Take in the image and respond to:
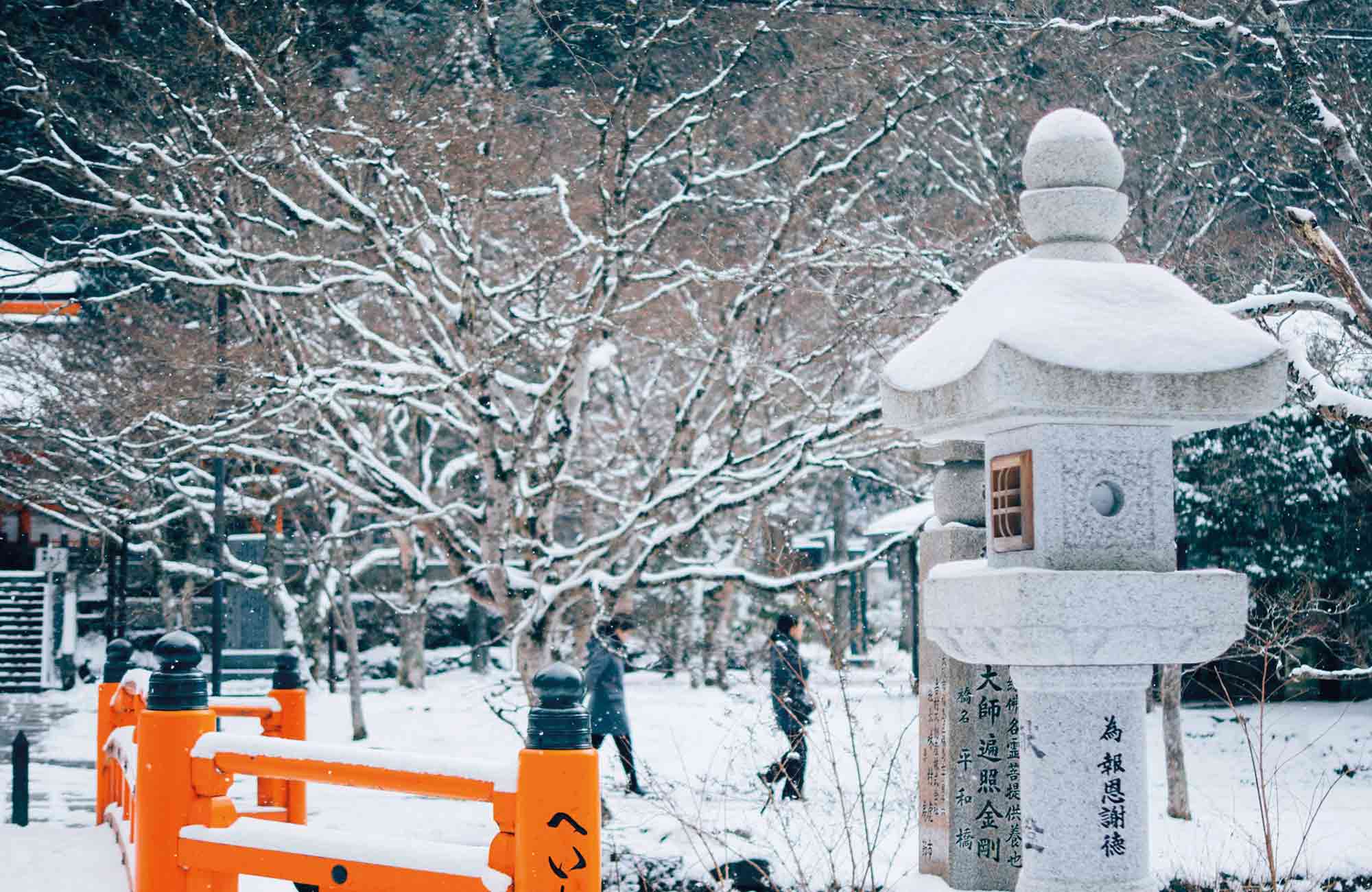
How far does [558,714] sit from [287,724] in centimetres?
503

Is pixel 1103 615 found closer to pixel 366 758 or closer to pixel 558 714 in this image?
pixel 558 714

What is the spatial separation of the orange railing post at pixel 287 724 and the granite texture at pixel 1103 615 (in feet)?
15.5

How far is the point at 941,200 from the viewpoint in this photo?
58.4 ft

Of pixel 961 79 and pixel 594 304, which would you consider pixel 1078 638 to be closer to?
pixel 594 304

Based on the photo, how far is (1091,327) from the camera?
5227mm

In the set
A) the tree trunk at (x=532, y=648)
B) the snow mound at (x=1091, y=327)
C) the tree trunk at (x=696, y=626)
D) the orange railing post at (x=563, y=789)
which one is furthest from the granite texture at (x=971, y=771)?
the tree trunk at (x=696, y=626)

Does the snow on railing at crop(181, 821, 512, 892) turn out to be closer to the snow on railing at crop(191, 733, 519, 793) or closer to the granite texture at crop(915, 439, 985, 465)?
the snow on railing at crop(191, 733, 519, 793)

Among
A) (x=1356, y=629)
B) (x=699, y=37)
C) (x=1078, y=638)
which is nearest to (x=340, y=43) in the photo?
(x=699, y=37)

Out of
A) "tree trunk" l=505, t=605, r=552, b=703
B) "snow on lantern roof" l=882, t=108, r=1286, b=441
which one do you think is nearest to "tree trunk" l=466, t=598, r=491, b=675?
"tree trunk" l=505, t=605, r=552, b=703

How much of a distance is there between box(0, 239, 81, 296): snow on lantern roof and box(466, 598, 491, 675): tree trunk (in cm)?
1025

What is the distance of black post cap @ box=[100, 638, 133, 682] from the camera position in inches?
392

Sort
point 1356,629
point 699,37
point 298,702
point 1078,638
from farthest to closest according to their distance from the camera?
point 1356,629, point 699,37, point 298,702, point 1078,638

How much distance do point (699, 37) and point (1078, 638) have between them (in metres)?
10.8

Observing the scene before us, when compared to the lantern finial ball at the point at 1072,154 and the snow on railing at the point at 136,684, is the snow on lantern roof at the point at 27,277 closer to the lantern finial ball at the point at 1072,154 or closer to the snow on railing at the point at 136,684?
the snow on railing at the point at 136,684
